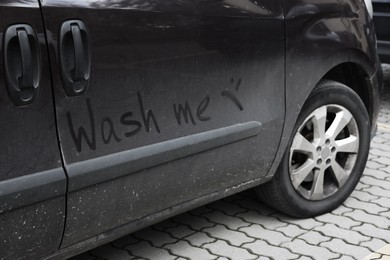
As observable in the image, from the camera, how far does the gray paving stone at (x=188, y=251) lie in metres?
3.53

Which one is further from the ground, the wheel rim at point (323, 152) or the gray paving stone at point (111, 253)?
the wheel rim at point (323, 152)

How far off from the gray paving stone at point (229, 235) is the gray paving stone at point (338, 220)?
0.48 m

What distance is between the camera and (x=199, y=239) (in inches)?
147

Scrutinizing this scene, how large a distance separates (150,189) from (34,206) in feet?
1.93

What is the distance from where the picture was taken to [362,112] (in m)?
4.00

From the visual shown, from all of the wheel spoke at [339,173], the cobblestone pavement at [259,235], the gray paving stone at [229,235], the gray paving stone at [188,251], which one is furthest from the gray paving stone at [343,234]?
the gray paving stone at [188,251]

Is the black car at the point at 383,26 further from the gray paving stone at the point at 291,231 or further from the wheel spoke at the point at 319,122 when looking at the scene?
the gray paving stone at the point at 291,231

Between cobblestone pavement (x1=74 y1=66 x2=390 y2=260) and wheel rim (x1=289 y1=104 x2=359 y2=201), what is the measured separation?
200mm

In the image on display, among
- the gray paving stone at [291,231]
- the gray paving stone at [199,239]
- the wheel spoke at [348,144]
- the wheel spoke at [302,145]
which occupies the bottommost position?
the gray paving stone at [291,231]

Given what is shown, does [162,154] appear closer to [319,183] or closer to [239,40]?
[239,40]

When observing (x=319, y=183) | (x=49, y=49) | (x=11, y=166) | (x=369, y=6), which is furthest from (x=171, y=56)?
(x=369, y=6)

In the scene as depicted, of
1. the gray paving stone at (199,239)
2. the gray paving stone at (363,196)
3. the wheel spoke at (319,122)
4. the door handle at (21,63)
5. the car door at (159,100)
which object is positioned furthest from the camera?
the gray paving stone at (363,196)

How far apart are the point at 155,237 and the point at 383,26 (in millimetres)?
3618

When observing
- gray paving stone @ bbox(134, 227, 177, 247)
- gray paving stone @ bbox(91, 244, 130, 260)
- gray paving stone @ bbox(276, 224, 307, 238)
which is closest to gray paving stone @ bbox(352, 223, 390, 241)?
gray paving stone @ bbox(276, 224, 307, 238)
